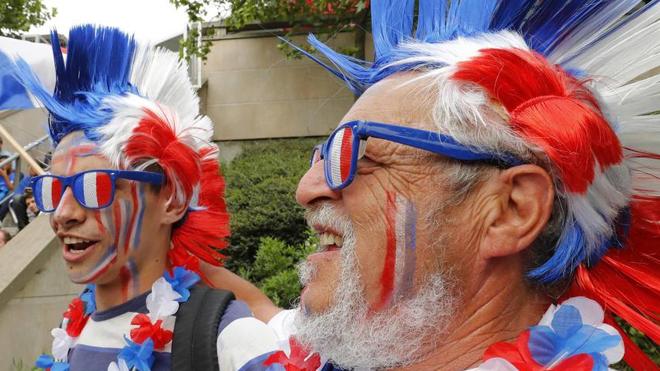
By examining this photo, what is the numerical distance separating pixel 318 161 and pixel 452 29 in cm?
48

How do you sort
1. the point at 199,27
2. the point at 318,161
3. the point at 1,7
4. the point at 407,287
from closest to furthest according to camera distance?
the point at 407,287 < the point at 318,161 < the point at 199,27 < the point at 1,7

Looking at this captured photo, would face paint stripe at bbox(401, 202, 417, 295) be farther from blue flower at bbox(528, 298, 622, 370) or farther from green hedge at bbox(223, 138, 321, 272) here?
green hedge at bbox(223, 138, 321, 272)

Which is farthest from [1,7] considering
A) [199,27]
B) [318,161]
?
[318,161]

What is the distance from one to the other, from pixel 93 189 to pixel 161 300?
0.54 m

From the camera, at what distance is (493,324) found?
1584 mm

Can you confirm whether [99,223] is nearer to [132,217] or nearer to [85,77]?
[132,217]

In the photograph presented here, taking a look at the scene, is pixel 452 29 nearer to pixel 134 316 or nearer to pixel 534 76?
pixel 534 76

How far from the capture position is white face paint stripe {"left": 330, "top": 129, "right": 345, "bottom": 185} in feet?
5.35

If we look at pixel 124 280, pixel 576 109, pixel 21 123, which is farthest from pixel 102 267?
pixel 21 123

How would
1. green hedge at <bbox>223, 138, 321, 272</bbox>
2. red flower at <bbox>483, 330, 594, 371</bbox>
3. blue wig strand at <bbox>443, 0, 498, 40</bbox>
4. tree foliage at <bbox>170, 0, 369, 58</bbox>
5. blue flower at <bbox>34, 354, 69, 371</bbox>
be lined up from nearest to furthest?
1. red flower at <bbox>483, 330, 594, 371</bbox>
2. blue wig strand at <bbox>443, 0, 498, 40</bbox>
3. blue flower at <bbox>34, 354, 69, 371</bbox>
4. green hedge at <bbox>223, 138, 321, 272</bbox>
5. tree foliage at <bbox>170, 0, 369, 58</bbox>

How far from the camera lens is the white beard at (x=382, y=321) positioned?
1.56 meters

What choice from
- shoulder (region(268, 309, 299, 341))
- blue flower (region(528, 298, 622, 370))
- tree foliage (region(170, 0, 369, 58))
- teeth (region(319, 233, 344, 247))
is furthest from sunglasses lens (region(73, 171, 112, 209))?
tree foliage (region(170, 0, 369, 58))

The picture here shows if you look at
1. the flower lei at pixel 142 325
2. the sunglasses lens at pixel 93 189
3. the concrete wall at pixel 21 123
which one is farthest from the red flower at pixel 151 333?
the concrete wall at pixel 21 123

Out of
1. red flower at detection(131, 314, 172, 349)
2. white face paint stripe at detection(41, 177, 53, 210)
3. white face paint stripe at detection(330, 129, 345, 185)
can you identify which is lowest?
red flower at detection(131, 314, 172, 349)
